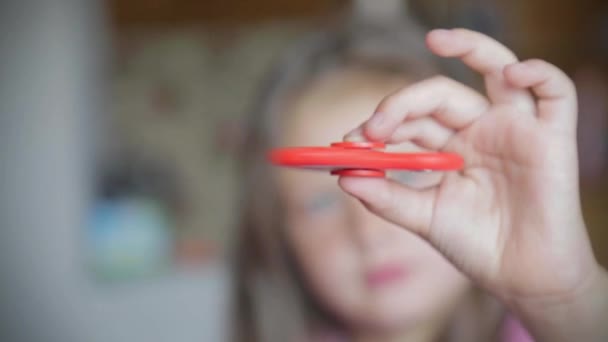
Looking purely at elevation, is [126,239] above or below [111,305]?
above

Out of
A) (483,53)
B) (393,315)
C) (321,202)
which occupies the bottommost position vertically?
(393,315)

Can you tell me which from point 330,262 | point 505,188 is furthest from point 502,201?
point 330,262

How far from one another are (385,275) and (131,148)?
59 centimetres

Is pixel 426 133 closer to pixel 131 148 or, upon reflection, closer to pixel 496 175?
pixel 496 175

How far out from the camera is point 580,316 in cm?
26

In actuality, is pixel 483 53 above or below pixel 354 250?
Result: above

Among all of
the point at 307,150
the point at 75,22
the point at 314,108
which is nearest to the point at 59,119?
the point at 75,22

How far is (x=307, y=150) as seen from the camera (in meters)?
0.22

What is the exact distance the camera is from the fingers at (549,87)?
255 millimetres

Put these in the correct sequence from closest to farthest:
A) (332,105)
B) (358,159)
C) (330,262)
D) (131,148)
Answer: (358,159)
(332,105)
(330,262)
(131,148)

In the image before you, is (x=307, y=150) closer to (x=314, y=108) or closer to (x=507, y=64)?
(x=507, y=64)

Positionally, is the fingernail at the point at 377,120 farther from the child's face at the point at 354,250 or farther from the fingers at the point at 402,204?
the child's face at the point at 354,250

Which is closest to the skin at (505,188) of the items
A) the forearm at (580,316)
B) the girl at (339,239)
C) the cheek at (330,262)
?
the forearm at (580,316)

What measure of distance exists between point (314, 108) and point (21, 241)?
0.44 m
